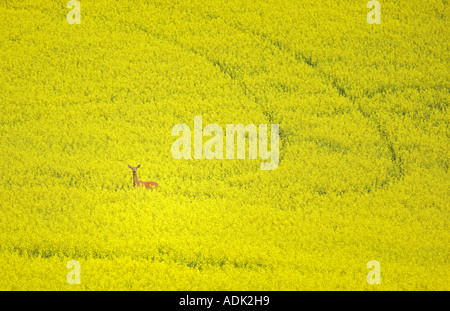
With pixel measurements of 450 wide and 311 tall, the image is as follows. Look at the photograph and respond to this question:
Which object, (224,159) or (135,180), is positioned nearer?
(135,180)

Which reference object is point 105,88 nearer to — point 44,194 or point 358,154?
point 44,194

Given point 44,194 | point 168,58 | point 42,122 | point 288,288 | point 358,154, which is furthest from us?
point 168,58

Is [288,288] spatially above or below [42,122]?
below

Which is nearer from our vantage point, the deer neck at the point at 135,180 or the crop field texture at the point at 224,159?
the crop field texture at the point at 224,159

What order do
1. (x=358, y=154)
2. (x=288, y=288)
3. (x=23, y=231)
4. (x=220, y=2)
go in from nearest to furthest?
1. (x=288, y=288)
2. (x=23, y=231)
3. (x=358, y=154)
4. (x=220, y=2)

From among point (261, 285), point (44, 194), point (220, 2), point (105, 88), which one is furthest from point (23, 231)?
point (220, 2)

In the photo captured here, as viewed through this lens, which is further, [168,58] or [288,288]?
[168,58]

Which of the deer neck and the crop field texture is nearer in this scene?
the crop field texture

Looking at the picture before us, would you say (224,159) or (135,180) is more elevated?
(224,159)
